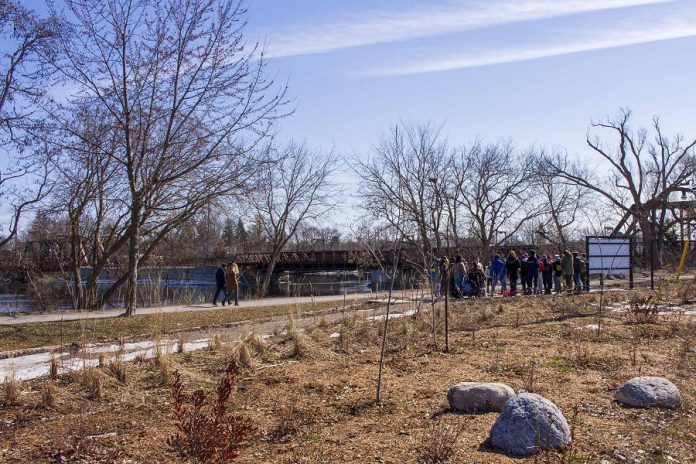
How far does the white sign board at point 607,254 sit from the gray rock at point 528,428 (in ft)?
53.0

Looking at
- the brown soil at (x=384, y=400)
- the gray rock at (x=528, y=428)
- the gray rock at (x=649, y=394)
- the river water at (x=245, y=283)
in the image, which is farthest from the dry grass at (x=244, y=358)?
the river water at (x=245, y=283)

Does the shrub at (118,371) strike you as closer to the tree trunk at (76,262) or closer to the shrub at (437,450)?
the shrub at (437,450)

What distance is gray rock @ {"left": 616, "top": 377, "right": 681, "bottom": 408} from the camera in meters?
6.15

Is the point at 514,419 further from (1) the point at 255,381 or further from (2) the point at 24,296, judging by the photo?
(2) the point at 24,296

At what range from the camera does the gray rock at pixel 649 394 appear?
20.2ft

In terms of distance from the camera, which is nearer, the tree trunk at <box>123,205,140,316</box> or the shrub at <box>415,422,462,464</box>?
the shrub at <box>415,422,462,464</box>

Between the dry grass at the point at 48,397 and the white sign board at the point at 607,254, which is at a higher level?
the white sign board at the point at 607,254

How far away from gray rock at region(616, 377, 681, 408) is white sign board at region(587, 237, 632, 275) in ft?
47.3

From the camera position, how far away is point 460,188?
40.1m

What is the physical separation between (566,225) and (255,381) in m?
40.4

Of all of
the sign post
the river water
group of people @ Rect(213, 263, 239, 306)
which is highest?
the sign post

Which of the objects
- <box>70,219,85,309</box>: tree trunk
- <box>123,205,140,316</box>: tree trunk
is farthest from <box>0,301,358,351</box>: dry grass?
<box>70,219,85,309</box>: tree trunk

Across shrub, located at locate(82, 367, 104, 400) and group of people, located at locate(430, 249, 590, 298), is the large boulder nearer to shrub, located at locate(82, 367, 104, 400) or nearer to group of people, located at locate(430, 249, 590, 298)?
shrub, located at locate(82, 367, 104, 400)

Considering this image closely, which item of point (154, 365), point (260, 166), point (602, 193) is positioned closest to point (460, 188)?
point (602, 193)
